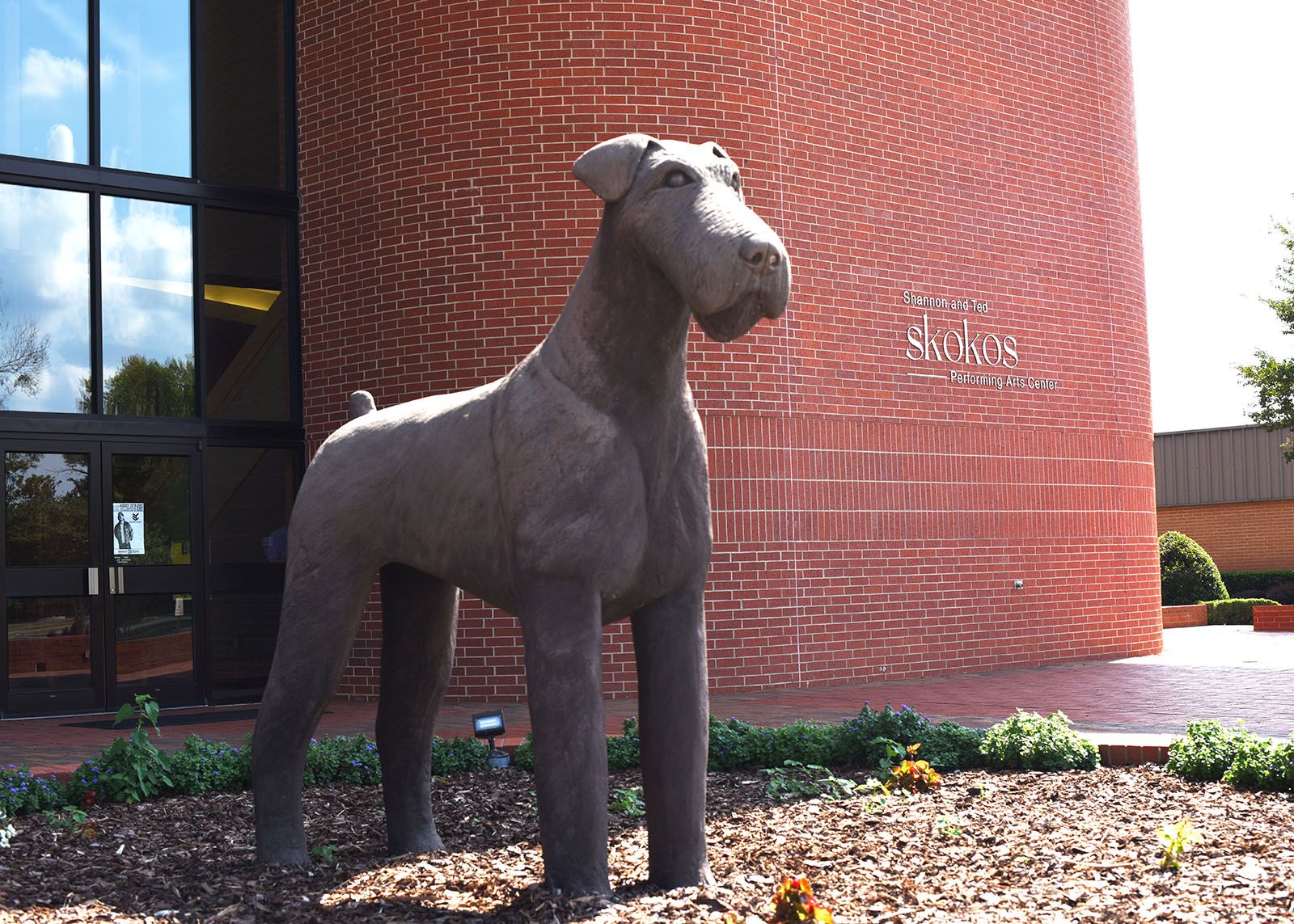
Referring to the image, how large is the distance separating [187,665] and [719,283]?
9.90 metres

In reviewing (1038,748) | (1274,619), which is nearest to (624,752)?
(1038,748)

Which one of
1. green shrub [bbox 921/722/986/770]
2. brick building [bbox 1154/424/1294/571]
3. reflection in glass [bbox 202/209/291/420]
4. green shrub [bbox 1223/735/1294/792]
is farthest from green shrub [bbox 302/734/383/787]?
brick building [bbox 1154/424/1294/571]

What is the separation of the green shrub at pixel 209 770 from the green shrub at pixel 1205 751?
506 cm

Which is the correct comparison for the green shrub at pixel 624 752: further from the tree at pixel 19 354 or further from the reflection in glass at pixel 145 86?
the reflection in glass at pixel 145 86

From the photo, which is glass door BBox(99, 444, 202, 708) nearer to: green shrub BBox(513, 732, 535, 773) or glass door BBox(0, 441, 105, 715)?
glass door BBox(0, 441, 105, 715)

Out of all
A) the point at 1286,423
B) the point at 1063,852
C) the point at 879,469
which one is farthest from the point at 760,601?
the point at 1286,423

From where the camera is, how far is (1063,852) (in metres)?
4.97

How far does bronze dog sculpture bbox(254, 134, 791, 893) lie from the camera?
3.83 m

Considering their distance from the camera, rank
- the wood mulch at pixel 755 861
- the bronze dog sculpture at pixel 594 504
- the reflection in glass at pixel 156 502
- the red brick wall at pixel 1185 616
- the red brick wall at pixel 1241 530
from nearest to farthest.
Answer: the bronze dog sculpture at pixel 594 504, the wood mulch at pixel 755 861, the reflection in glass at pixel 156 502, the red brick wall at pixel 1185 616, the red brick wall at pixel 1241 530

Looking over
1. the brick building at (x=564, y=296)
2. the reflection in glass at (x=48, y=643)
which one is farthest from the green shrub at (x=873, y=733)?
the reflection in glass at (x=48, y=643)

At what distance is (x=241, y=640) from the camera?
12.3 meters

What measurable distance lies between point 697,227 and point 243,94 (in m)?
10.5

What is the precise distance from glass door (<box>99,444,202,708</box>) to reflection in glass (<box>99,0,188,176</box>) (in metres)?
2.81

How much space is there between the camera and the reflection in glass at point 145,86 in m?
12.1
